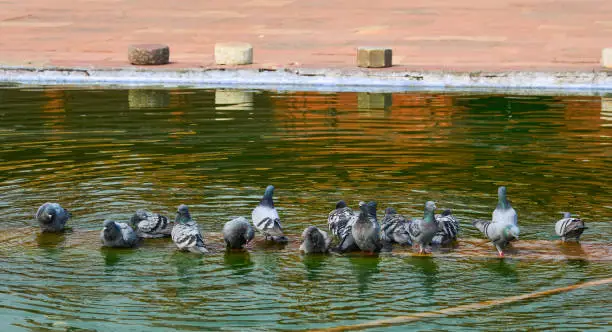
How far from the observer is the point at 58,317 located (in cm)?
970

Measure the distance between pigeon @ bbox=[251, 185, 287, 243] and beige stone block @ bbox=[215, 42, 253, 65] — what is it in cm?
1922

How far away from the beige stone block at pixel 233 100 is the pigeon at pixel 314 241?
12490 millimetres

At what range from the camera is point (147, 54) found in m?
31.3

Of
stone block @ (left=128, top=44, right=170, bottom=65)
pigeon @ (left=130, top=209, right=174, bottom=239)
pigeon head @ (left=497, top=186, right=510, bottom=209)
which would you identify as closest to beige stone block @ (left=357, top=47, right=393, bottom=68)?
stone block @ (left=128, top=44, right=170, bottom=65)

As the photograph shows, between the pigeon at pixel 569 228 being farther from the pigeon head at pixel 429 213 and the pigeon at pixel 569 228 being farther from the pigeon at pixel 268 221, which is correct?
the pigeon at pixel 268 221

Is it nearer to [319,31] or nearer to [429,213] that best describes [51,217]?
[429,213]

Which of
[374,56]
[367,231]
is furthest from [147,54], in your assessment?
[367,231]

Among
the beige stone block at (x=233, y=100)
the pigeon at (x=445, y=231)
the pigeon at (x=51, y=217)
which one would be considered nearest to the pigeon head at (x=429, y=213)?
the pigeon at (x=445, y=231)

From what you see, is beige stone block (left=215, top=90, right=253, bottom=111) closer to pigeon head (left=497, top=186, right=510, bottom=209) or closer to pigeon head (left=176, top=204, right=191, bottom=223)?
pigeon head (left=176, top=204, right=191, bottom=223)

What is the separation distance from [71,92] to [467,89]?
30.1 feet

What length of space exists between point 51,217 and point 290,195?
3148 mm

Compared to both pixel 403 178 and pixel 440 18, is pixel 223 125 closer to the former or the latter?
pixel 403 178

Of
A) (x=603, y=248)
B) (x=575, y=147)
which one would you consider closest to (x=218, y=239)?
(x=603, y=248)

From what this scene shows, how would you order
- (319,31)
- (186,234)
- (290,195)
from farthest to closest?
(319,31), (290,195), (186,234)
